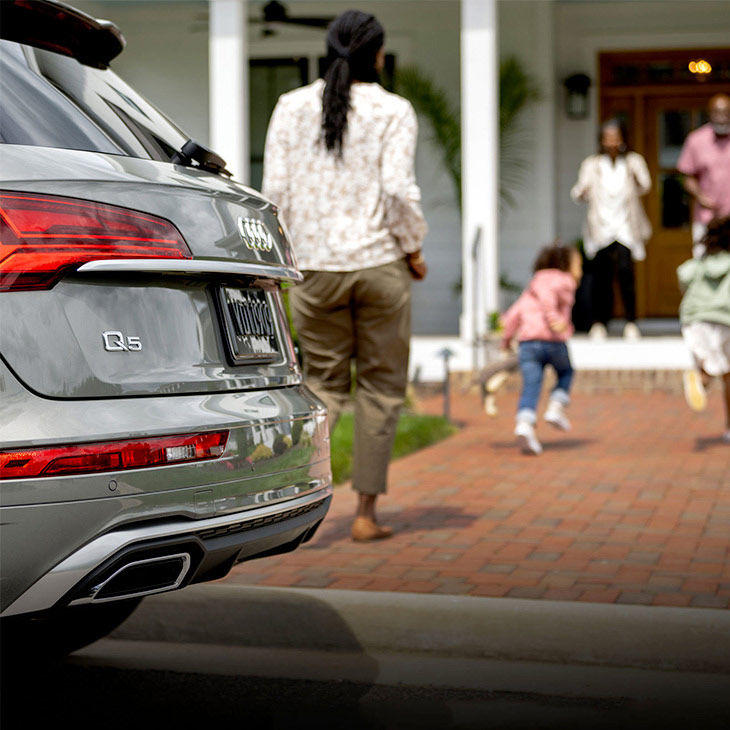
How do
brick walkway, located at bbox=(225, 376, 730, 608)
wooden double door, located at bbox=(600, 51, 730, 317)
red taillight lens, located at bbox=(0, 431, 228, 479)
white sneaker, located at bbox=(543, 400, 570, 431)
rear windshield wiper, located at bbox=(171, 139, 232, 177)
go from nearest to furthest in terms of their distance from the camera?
red taillight lens, located at bbox=(0, 431, 228, 479) → rear windshield wiper, located at bbox=(171, 139, 232, 177) → brick walkway, located at bbox=(225, 376, 730, 608) → white sneaker, located at bbox=(543, 400, 570, 431) → wooden double door, located at bbox=(600, 51, 730, 317)

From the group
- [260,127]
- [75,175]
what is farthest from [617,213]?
[75,175]

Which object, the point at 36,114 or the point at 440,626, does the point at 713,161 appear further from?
the point at 36,114

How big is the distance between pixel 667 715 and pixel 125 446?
5.46 ft

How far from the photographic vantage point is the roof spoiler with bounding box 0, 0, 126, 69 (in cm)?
352

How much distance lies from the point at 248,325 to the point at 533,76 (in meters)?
11.7

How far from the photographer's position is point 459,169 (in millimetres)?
14414

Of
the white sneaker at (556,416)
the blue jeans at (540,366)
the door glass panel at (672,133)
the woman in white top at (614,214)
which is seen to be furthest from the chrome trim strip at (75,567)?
the door glass panel at (672,133)

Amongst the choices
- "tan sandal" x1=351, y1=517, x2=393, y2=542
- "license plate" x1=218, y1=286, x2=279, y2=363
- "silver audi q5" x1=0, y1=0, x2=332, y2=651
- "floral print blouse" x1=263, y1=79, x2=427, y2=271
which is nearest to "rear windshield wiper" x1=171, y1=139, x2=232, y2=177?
"silver audi q5" x1=0, y1=0, x2=332, y2=651

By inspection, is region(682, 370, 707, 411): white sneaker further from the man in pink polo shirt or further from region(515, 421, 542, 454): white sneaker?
the man in pink polo shirt

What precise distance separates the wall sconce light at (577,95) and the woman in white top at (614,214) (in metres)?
2.01

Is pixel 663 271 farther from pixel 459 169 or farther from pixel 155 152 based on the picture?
pixel 155 152

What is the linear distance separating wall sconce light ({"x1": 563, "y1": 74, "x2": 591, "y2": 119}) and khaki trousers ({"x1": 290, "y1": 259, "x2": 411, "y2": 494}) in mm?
9780

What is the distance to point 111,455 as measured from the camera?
2832 mm

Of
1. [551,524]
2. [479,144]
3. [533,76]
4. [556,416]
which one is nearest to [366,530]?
[551,524]
